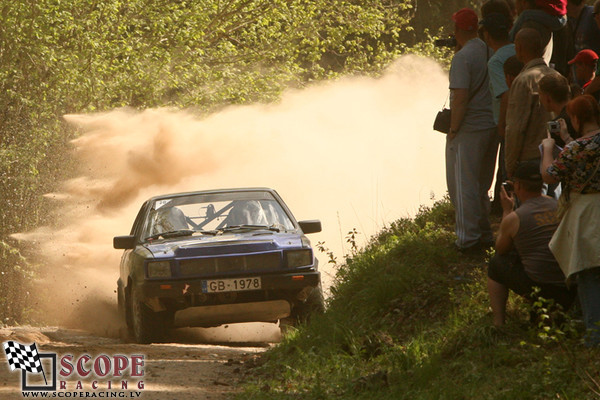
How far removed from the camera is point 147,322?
32.7 feet

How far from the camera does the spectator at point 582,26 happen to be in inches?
361

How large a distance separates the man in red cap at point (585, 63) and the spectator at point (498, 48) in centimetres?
61

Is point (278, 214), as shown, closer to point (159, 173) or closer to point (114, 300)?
point (114, 300)

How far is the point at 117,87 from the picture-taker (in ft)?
68.9

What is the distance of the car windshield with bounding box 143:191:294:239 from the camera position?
425 inches

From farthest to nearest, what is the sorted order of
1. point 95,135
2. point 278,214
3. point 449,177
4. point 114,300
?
point 95,135, point 114,300, point 278,214, point 449,177

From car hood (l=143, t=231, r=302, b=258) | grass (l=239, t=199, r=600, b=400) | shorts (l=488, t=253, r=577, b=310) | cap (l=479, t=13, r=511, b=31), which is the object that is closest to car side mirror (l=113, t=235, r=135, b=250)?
car hood (l=143, t=231, r=302, b=258)

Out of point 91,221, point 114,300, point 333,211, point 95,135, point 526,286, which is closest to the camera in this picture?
point 526,286

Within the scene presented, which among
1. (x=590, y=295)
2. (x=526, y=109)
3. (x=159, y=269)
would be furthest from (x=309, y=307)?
(x=590, y=295)

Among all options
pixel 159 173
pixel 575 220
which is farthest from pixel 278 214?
pixel 159 173

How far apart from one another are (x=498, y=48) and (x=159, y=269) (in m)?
3.88

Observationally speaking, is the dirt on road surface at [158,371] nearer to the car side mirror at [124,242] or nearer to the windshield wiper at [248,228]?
the car side mirror at [124,242]

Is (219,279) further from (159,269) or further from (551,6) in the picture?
(551,6)

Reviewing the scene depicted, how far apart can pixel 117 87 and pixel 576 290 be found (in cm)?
1572
